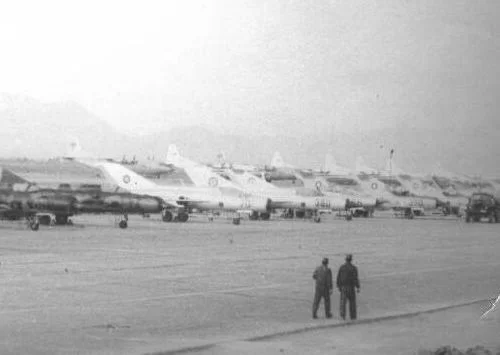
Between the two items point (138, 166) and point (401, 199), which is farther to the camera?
point (138, 166)

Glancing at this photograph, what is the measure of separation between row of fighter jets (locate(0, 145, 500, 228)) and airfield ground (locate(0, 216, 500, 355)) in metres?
7.98

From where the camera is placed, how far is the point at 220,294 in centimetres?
2234

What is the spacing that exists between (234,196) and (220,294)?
4200 cm

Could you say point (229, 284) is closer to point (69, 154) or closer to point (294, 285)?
point (294, 285)

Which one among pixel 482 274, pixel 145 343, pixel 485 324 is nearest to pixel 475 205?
pixel 482 274

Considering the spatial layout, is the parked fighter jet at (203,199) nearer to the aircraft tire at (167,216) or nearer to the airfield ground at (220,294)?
the aircraft tire at (167,216)

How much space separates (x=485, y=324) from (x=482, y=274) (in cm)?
1125

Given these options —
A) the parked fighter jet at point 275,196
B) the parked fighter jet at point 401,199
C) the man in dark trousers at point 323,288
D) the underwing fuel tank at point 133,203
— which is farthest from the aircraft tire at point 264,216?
the man in dark trousers at point 323,288

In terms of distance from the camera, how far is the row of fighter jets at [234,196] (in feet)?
165

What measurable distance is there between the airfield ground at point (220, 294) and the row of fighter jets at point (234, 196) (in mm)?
7976

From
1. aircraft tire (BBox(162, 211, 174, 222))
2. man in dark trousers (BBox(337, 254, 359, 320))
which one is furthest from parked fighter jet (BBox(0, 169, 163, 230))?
man in dark trousers (BBox(337, 254, 359, 320))

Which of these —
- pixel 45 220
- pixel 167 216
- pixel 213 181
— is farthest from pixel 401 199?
pixel 45 220

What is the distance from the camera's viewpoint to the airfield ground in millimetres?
16031

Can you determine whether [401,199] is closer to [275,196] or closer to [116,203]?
[275,196]
